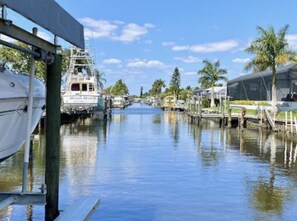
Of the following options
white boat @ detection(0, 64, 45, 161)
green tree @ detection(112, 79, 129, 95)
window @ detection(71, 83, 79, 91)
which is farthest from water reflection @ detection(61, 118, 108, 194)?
Result: green tree @ detection(112, 79, 129, 95)

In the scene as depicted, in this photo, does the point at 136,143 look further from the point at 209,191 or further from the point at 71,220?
the point at 71,220

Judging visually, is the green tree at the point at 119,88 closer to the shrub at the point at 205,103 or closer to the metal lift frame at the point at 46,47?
the shrub at the point at 205,103

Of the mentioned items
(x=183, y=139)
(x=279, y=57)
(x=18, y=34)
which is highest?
(x=279, y=57)

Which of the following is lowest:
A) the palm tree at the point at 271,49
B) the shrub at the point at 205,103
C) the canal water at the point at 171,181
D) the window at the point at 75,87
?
the canal water at the point at 171,181

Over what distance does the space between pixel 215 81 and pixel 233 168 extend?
6345cm

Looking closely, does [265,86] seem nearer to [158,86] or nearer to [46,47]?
[46,47]

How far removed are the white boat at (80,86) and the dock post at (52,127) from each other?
120ft

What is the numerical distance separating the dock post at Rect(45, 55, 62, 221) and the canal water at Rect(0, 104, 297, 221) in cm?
165

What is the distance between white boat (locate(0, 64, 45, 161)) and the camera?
24.8 ft

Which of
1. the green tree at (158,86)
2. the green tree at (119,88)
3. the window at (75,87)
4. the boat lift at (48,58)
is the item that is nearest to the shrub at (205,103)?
the window at (75,87)

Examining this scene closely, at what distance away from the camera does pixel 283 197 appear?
1242cm

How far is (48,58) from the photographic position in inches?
312

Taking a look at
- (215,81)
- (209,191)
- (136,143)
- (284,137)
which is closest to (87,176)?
(209,191)

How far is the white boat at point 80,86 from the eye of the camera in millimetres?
45697
